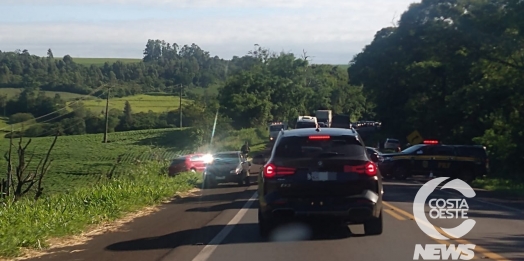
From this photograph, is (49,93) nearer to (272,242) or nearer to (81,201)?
(81,201)

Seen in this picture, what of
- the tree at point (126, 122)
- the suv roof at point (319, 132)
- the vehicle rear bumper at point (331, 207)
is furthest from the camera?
the tree at point (126, 122)

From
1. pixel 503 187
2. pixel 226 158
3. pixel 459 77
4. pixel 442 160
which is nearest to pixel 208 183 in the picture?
pixel 226 158

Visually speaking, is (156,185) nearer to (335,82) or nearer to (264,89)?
(264,89)

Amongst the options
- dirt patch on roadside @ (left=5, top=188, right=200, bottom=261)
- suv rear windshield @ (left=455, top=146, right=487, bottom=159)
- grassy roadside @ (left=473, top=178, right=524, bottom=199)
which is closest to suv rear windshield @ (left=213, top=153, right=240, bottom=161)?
suv rear windshield @ (left=455, top=146, right=487, bottom=159)

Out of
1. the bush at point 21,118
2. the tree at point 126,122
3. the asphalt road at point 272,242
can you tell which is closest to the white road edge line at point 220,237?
the asphalt road at point 272,242

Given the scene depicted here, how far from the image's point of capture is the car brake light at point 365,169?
1137 cm

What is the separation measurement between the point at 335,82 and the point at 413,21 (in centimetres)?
6582

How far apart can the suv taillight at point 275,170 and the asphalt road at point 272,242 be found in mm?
1099

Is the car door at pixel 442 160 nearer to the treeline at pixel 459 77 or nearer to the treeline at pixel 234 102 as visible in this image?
the treeline at pixel 459 77

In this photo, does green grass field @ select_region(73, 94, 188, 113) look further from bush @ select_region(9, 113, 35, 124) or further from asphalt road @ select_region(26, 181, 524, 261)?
asphalt road @ select_region(26, 181, 524, 261)

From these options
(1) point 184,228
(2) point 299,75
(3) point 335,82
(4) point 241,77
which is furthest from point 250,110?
(1) point 184,228

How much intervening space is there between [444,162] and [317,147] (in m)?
20.1

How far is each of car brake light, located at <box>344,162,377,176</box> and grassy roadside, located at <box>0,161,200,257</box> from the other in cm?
507

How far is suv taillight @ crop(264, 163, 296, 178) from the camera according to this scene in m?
11.5
